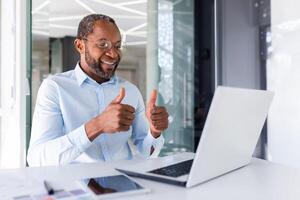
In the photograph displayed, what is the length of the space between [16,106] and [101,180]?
1.74 m

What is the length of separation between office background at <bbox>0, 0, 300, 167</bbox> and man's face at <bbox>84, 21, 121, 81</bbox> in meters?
0.78

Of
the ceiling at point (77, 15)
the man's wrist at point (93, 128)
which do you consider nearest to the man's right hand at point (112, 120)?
the man's wrist at point (93, 128)

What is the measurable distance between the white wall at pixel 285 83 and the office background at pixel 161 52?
0.05 m

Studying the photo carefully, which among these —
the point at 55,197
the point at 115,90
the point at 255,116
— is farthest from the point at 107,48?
the point at 55,197

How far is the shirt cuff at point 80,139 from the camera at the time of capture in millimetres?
1083

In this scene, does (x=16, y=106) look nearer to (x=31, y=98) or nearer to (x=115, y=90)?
(x=31, y=98)

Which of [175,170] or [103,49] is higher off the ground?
[103,49]

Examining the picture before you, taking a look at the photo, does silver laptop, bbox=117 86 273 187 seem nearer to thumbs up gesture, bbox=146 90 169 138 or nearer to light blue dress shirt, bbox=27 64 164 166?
thumbs up gesture, bbox=146 90 169 138

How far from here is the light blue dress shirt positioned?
1.18 meters

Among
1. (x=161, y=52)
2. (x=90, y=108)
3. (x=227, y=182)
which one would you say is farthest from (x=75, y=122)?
(x=161, y=52)

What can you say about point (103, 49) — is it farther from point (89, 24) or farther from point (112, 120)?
point (112, 120)

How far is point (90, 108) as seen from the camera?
4.68 ft

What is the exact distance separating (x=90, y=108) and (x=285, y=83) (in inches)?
45.6

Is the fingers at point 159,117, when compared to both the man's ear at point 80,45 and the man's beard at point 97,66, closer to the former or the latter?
the man's beard at point 97,66
